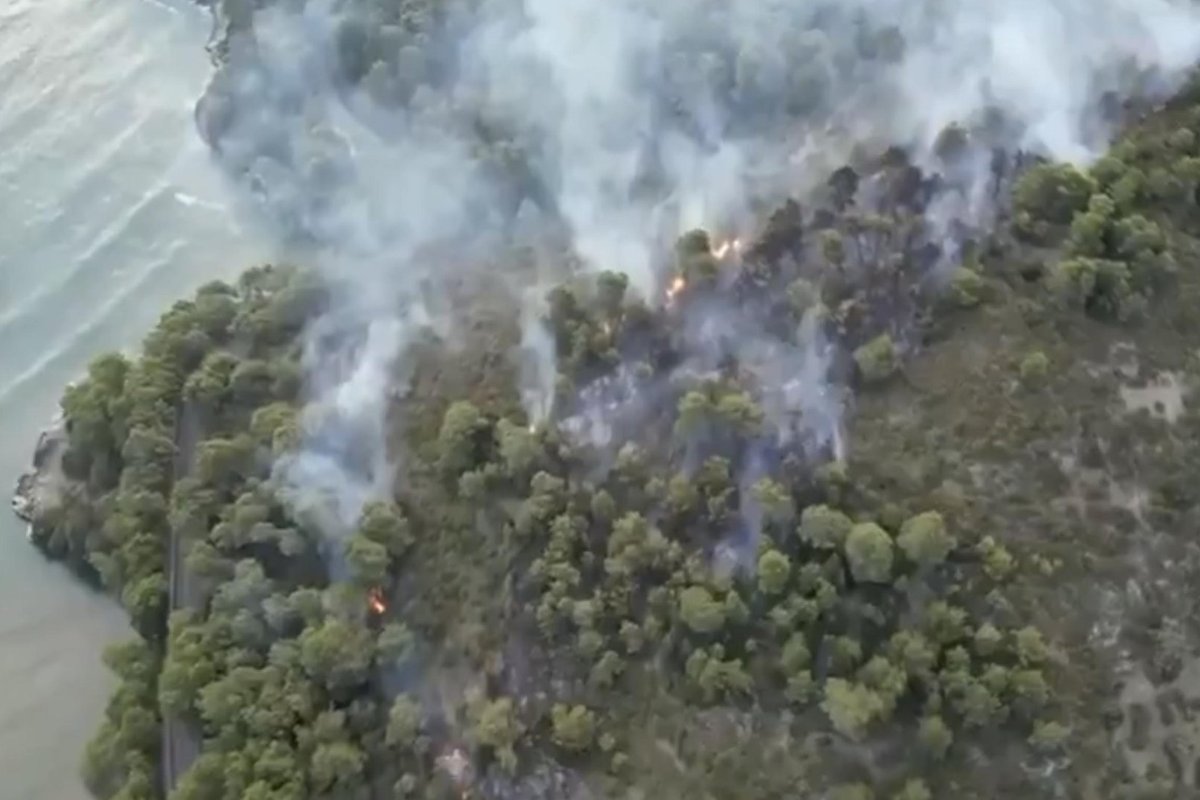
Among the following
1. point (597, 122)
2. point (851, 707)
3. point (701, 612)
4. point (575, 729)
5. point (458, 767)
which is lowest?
point (851, 707)

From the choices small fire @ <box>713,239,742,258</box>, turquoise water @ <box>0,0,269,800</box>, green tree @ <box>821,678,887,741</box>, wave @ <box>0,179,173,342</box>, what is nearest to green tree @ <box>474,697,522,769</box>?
green tree @ <box>821,678,887,741</box>

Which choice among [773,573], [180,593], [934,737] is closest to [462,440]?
[180,593]

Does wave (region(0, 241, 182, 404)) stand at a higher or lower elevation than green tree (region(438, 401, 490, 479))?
higher

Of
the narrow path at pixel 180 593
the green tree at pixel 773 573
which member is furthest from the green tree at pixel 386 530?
the green tree at pixel 773 573

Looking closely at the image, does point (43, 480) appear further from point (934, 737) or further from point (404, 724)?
point (934, 737)

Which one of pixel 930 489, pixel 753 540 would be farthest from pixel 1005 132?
pixel 753 540

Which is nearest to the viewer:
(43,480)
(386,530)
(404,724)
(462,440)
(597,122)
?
(404,724)

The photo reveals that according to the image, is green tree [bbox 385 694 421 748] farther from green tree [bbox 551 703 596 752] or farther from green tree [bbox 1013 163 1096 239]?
green tree [bbox 1013 163 1096 239]
